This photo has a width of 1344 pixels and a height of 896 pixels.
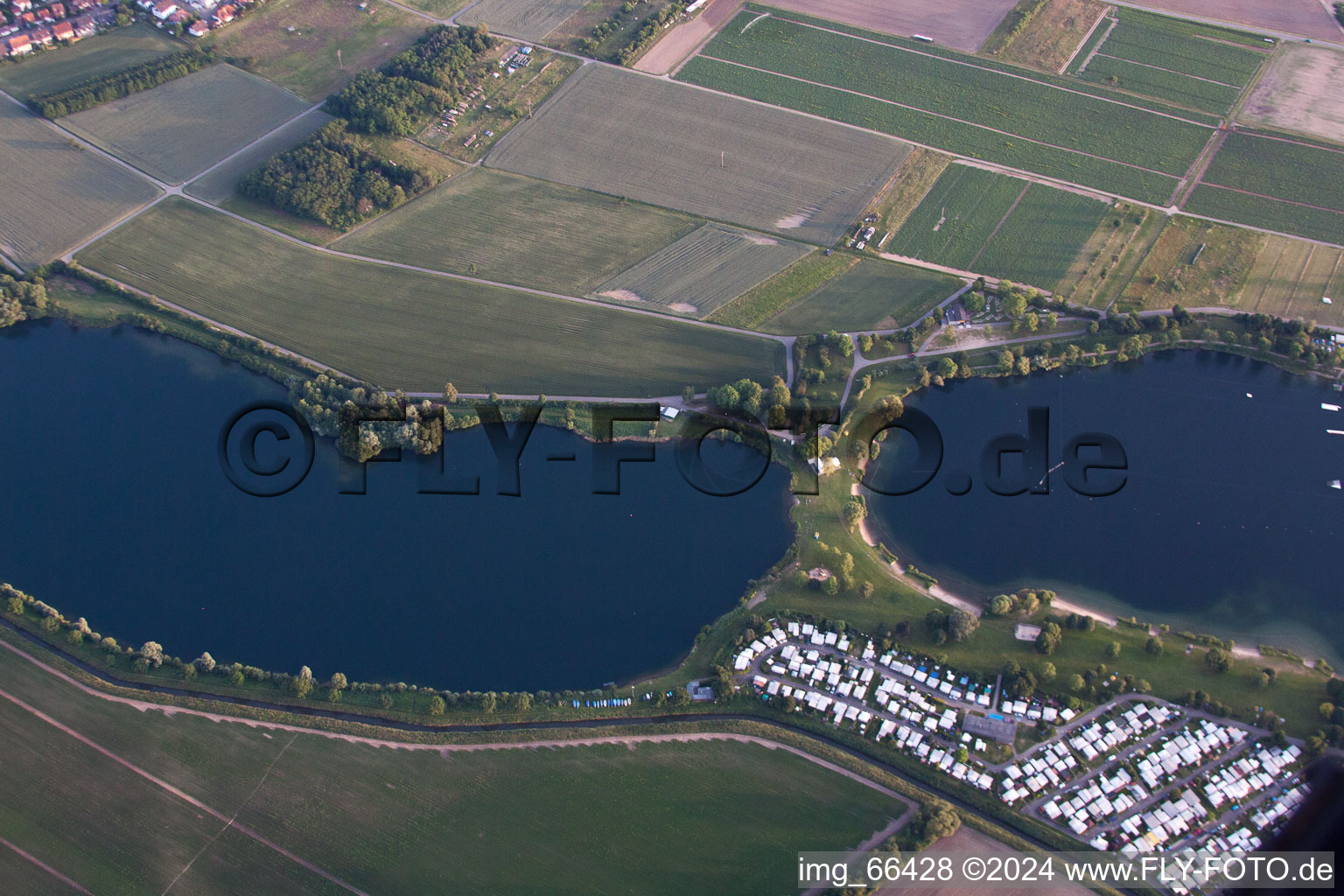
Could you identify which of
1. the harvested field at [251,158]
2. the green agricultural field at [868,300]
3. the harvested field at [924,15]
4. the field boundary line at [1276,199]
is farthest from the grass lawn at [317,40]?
the field boundary line at [1276,199]

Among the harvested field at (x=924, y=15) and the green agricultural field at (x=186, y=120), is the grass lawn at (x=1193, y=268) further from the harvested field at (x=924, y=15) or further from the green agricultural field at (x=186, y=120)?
the green agricultural field at (x=186, y=120)

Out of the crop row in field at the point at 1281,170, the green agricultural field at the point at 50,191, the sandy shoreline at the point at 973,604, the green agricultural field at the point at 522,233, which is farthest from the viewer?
the crop row in field at the point at 1281,170

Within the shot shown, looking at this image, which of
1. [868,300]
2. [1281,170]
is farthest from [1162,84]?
[868,300]

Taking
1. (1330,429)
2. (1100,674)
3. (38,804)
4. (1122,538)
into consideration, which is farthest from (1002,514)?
(38,804)

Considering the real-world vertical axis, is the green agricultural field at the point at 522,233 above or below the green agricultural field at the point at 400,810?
above

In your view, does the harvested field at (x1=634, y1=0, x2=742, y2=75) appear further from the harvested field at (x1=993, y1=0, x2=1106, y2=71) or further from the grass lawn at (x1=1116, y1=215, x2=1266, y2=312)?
the grass lawn at (x1=1116, y1=215, x2=1266, y2=312)

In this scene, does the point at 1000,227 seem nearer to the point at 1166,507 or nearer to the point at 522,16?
the point at 1166,507

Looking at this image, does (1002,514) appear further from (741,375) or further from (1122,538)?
(741,375)
